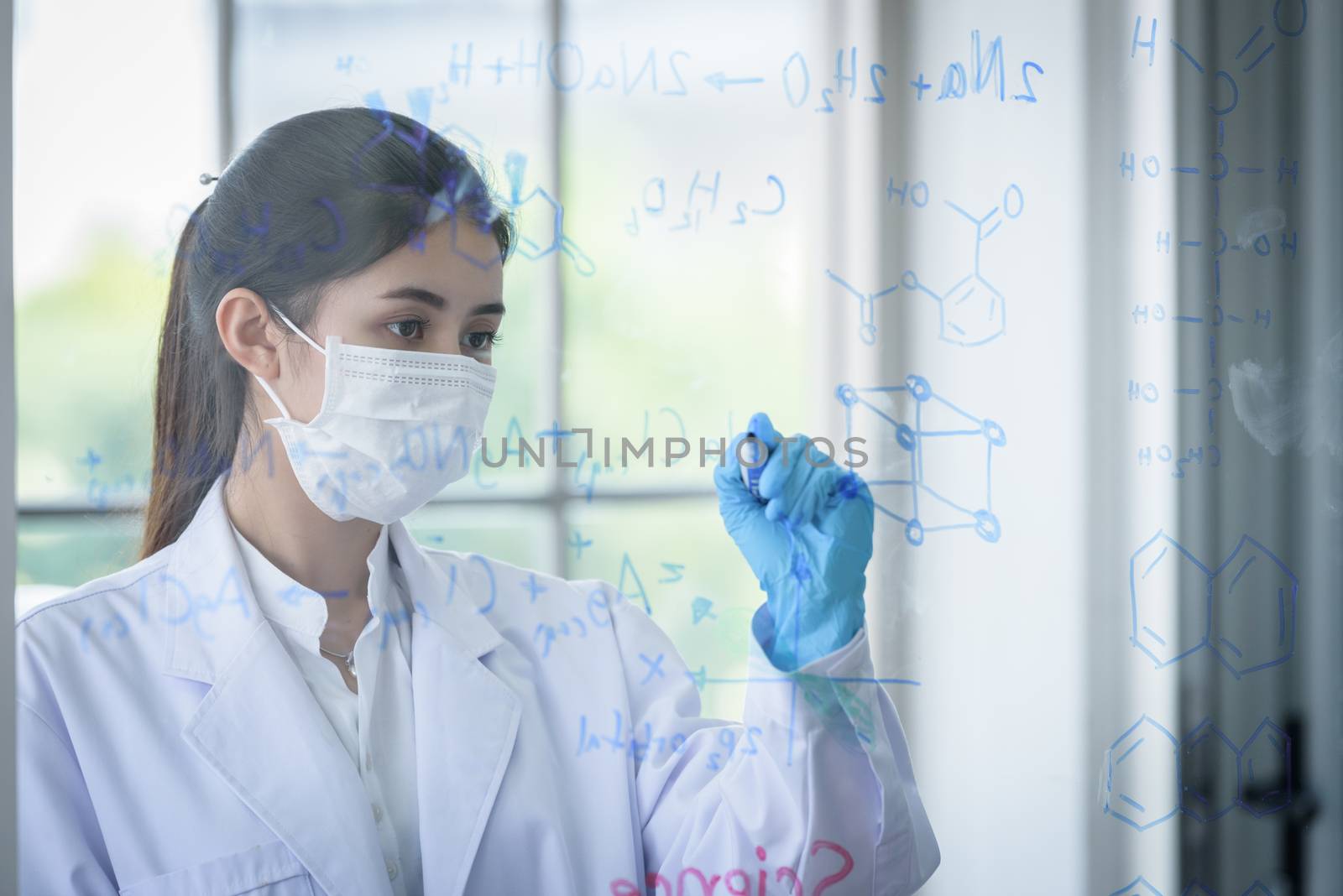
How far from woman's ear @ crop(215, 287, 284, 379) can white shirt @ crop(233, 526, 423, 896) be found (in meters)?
0.19

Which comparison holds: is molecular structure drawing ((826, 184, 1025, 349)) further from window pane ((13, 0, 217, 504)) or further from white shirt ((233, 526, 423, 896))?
window pane ((13, 0, 217, 504))

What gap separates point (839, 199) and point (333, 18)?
1.82 ft

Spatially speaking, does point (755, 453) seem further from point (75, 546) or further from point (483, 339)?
point (75, 546)

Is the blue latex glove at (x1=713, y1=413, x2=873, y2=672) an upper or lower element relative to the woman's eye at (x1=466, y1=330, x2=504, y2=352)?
lower

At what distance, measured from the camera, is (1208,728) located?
3.24ft

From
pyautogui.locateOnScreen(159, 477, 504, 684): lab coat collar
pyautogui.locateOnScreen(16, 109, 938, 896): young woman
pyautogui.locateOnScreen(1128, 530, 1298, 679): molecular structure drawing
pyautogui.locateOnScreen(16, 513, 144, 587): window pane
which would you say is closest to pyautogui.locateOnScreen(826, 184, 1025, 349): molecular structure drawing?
pyautogui.locateOnScreen(16, 109, 938, 896): young woman

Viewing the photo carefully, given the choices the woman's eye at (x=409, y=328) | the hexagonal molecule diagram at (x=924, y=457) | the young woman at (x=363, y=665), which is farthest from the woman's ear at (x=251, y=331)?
the hexagonal molecule diagram at (x=924, y=457)

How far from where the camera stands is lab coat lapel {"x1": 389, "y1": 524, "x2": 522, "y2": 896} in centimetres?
88

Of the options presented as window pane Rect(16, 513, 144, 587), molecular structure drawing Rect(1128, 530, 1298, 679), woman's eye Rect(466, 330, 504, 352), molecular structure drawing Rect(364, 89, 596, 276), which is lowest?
molecular structure drawing Rect(1128, 530, 1298, 679)

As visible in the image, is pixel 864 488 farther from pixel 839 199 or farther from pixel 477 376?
pixel 477 376

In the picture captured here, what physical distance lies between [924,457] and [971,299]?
180 millimetres

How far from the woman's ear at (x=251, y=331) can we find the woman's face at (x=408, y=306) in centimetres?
2

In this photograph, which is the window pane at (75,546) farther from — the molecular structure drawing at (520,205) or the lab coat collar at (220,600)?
the molecular structure drawing at (520,205)

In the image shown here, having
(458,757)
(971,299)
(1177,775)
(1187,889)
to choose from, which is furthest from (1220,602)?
(458,757)
